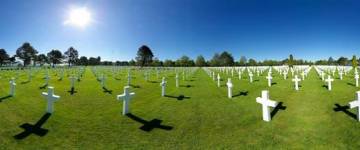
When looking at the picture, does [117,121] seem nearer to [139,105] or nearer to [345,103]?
[139,105]

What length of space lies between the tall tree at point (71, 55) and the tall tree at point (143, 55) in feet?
155

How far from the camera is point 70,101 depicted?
10.3m

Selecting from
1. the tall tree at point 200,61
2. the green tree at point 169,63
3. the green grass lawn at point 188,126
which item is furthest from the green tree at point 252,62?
the green grass lawn at point 188,126

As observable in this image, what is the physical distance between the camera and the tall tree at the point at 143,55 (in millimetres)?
88875

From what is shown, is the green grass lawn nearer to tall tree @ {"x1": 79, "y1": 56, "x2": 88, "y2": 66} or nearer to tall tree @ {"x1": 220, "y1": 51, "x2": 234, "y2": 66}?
tall tree @ {"x1": 220, "y1": 51, "x2": 234, "y2": 66}

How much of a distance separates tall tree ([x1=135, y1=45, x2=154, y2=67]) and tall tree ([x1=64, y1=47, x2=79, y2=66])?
47.2 meters

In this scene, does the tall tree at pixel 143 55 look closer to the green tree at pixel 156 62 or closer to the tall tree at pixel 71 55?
the green tree at pixel 156 62

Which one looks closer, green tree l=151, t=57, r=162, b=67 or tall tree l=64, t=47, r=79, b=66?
green tree l=151, t=57, r=162, b=67

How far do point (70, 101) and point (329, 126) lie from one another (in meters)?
10.7

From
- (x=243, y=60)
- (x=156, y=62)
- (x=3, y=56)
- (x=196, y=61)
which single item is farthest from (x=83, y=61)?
(x=243, y=60)

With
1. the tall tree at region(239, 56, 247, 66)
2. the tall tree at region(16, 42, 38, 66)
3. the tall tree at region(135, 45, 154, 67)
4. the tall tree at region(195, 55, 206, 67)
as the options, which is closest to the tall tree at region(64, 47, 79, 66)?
the tall tree at region(16, 42, 38, 66)

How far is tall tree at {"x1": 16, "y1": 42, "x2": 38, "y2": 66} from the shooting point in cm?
9231

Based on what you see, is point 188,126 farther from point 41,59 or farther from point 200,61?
point 41,59

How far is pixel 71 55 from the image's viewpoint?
11412 cm
